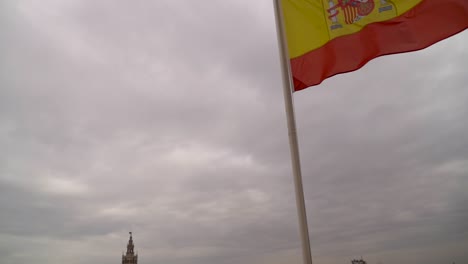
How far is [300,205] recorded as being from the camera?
955 centimetres

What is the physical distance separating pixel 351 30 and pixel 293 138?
15.1 feet

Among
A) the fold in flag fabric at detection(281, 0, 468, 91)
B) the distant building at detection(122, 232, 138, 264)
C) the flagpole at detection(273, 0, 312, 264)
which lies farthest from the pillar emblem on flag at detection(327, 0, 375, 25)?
the distant building at detection(122, 232, 138, 264)

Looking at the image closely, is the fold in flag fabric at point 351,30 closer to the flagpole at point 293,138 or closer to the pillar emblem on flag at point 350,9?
the pillar emblem on flag at point 350,9

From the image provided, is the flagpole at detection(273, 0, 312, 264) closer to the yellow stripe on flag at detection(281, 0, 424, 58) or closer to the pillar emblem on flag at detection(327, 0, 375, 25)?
the yellow stripe on flag at detection(281, 0, 424, 58)

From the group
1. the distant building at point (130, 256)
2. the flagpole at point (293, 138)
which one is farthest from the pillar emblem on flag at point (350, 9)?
the distant building at point (130, 256)

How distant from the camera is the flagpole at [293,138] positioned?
932cm

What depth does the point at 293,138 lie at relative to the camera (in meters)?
10.3

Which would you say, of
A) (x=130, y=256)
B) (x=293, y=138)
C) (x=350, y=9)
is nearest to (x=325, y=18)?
(x=350, y=9)

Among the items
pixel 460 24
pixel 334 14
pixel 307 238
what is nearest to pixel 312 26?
pixel 334 14

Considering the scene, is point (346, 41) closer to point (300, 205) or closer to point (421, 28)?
point (421, 28)

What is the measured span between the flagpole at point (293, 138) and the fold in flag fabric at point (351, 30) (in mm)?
811

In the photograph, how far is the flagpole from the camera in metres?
9.32

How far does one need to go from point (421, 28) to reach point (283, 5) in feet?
14.9

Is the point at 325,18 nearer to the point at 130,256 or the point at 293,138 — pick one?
the point at 293,138
